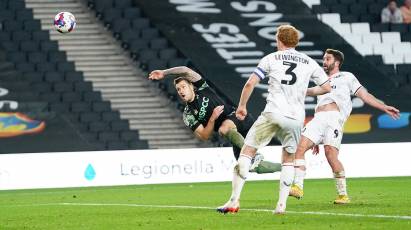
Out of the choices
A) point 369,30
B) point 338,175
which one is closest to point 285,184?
point 338,175

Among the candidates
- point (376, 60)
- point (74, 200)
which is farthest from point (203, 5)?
point (74, 200)

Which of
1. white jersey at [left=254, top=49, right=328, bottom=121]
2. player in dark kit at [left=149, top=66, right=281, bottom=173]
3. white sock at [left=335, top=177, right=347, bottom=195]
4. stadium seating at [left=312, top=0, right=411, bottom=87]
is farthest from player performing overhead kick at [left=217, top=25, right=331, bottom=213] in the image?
stadium seating at [left=312, top=0, right=411, bottom=87]

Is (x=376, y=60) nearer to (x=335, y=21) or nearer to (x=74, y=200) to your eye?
(x=335, y=21)

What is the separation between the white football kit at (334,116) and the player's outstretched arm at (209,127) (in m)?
1.44

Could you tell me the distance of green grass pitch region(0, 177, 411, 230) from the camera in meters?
11.3

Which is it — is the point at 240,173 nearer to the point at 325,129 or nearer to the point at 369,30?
the point at 325,129

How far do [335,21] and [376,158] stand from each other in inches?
335

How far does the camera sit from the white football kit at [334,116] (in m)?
14.9

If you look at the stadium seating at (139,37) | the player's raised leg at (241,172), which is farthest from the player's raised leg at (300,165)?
the stadium seating at (139,37)

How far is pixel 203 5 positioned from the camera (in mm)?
31594

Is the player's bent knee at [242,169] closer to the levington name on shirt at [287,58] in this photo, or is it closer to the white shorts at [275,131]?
the white shorts at [275,131]

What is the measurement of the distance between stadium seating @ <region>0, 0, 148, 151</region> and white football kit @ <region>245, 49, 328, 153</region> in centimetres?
1479

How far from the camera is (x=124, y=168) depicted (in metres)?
23.9

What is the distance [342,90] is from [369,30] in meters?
17.6
